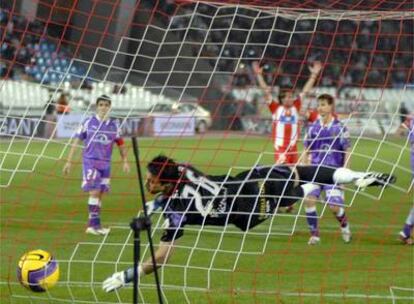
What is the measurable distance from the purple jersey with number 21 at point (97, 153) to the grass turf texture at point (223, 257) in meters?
0.69

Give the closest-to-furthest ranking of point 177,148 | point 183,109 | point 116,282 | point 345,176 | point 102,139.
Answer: point 116,282 < point 345,176 < point 177,148 < point 102,139 < point 183,109

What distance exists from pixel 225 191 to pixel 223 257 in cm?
278

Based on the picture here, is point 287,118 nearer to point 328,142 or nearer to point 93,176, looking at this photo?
point 328,142

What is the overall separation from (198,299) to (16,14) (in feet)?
11.0

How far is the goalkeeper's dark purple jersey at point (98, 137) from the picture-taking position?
1291 centimetres

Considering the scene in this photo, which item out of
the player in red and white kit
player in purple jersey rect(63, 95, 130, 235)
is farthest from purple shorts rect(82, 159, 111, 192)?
the player in red and white kit

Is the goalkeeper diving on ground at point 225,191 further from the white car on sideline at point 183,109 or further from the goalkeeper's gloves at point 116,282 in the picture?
the white car on sideline at point 183,109

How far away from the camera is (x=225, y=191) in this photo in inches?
338

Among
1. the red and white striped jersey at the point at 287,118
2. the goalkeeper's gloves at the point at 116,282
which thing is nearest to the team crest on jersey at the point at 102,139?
the red and white striped jersey at the point at 287,118

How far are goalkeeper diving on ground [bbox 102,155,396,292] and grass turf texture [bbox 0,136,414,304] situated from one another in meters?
0.55

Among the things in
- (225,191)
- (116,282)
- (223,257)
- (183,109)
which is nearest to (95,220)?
(223,257)

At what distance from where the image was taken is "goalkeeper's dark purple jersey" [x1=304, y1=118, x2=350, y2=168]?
39.8 feet

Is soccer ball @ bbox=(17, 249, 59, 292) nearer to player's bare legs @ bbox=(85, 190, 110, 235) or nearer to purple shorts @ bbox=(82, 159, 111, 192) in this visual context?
player's bare legs @ bbox=(85, 190, 110, 235)

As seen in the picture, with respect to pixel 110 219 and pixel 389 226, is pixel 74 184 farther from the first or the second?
pixel 389 226
